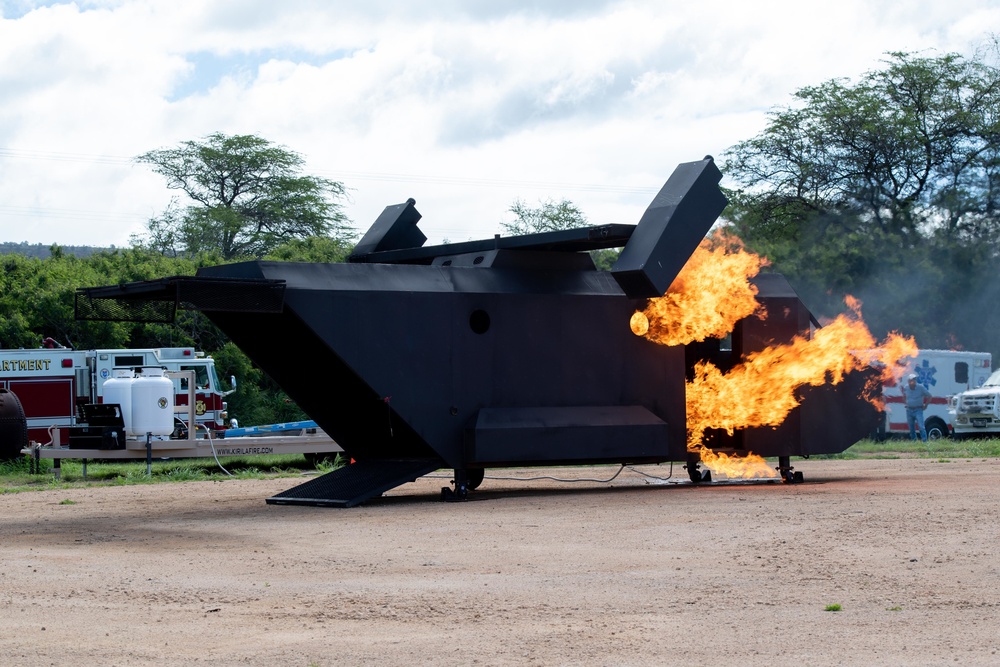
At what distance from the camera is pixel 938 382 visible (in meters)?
39.0

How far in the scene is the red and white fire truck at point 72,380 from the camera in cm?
3055

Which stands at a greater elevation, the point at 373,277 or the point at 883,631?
the point at 373,277

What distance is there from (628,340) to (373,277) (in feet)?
12.1

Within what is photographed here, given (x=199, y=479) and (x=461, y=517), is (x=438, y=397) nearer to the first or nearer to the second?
(x=461, y=517)

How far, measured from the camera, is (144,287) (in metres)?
15.9

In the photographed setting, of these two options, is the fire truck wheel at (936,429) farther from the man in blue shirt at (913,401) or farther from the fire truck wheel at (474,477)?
the fire truck wheel at (474,477)

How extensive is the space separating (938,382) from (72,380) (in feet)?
77.4

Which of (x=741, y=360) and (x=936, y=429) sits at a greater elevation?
(x=741, y=360)

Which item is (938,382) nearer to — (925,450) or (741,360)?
(925,450)

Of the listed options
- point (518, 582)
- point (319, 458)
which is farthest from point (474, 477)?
point (319, 458)

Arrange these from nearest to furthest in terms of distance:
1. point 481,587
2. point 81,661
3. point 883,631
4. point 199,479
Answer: point 81,661
point 883,631
point 481,587
point 199,479

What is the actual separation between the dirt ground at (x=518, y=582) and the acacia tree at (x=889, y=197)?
29.3 metres

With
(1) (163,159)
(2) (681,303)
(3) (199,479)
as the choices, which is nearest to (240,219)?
(1) (163,159)

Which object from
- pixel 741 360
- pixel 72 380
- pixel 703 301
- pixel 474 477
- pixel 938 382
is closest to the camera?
pixel 703 301
